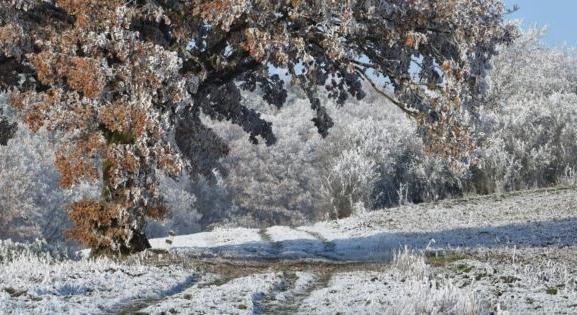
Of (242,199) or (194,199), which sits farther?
(242,199)

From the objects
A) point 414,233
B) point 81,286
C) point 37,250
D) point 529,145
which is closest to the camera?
point 81,286

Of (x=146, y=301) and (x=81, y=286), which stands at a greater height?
(x=81, y=286)

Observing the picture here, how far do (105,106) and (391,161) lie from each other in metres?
40.0

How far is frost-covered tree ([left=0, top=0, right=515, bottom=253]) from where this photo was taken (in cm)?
1565

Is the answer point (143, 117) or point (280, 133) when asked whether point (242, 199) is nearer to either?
point (280, 133)

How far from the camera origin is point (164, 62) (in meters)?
15.5

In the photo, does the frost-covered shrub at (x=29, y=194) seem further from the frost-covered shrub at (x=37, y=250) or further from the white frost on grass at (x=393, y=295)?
the white frost on grass at (x=393, y=295)

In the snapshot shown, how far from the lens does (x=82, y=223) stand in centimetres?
1683

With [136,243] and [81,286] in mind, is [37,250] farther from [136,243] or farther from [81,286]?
[81,286]

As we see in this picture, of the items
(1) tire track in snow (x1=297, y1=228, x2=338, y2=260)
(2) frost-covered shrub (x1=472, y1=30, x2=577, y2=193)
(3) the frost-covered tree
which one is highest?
(2) frost-covered shrub (x1=472, y1=30, x2=577, y2=193)

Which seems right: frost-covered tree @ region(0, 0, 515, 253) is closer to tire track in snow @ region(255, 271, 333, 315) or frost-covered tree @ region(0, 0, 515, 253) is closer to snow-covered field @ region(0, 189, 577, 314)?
snow-covered field @ region(0, 189, 577, 314)

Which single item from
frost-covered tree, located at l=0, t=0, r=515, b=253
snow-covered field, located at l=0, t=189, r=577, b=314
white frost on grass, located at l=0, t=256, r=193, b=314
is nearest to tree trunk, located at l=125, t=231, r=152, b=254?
frost-covered tree, located at l=0, t=0, r=515, b=253

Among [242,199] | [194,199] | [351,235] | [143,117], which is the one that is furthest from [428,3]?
[242,199]

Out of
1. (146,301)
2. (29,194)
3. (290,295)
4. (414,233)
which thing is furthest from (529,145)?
(146,301)
